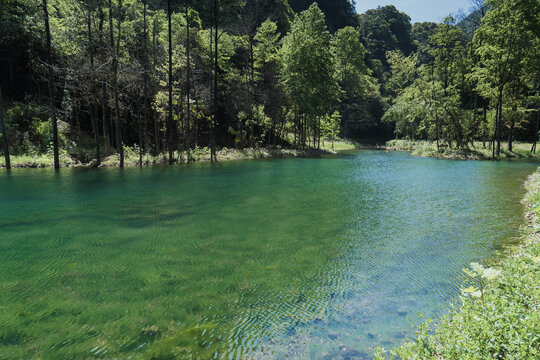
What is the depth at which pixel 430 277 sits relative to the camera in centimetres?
632

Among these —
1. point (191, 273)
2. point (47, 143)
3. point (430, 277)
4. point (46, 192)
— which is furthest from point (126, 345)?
point (47, 143)

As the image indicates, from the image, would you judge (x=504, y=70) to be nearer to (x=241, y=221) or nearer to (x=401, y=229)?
(x=401, y=229)

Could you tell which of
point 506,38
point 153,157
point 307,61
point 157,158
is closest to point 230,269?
point 157,158

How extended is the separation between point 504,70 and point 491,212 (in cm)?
2889

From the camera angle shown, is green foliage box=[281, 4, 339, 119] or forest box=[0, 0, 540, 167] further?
green foliage box=[281, 4, 339, 119]

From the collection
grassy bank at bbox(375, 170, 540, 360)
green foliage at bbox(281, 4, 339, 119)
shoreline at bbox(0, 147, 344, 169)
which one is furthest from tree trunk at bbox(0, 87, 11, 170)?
green foliage at bbox(281, 4, 339, 119)

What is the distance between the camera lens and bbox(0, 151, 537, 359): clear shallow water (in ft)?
14.5

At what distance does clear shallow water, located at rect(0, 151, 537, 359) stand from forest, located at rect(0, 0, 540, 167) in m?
14.8

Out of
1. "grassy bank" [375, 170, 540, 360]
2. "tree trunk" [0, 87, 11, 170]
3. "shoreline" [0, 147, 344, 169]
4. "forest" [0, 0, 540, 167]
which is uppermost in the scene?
"forest" [0, 0, 540, 167]

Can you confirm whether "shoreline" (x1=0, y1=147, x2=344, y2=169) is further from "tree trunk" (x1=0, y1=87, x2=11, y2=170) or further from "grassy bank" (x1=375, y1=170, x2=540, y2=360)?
"grassy bank" (x1=375, y1=170, x2=540, y2=360)

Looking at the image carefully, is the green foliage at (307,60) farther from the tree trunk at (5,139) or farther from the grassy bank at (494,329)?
the grassy bank at (494,329)

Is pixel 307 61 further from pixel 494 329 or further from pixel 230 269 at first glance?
pixel 494 329

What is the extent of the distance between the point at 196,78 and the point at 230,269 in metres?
26.9

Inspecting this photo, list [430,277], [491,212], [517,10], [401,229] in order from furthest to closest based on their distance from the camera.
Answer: [517,10] → [491,212] → [401,229] → [430,277]
